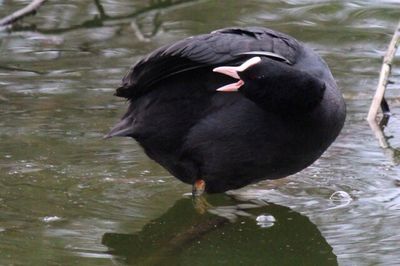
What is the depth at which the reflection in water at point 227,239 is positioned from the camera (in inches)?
161

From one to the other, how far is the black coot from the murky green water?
→ 0.22m

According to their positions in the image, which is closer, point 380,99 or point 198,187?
point 198,187

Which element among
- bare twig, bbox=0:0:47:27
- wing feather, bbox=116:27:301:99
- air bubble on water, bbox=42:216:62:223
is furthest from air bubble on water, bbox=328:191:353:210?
bare twig, bbox=0:0:47:27

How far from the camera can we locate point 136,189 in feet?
15.6

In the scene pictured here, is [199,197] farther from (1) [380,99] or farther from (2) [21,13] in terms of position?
(2) [21,13]

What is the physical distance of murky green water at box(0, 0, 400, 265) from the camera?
164 inches

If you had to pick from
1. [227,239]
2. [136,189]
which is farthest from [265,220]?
[136,189]

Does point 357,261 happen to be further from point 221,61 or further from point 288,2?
point 288,2

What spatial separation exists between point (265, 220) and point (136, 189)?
0.61 meters

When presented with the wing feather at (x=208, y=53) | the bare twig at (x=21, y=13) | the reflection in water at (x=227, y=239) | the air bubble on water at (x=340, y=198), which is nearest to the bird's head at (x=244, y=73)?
the wing feather at (x=208, y=53)

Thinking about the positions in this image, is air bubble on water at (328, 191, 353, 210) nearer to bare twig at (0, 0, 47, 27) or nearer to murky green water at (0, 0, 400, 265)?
murky green water at (0, 0, 400, 265)

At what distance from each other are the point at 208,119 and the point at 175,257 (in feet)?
2.03

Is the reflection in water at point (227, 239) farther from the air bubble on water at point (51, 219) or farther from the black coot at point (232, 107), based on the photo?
the air bubble on water at point (51, 219)

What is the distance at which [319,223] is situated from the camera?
439cm
